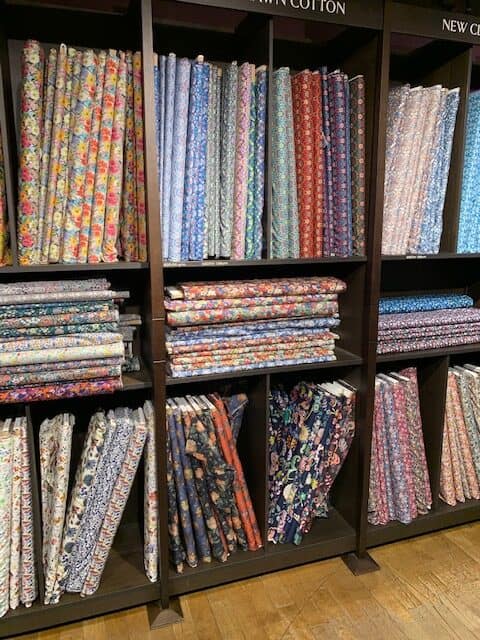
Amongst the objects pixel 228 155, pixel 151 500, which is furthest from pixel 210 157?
pixel 151 500

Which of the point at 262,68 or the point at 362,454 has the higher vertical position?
the point at 262,68

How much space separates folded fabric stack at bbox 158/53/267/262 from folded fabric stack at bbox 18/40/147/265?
0.09 meters

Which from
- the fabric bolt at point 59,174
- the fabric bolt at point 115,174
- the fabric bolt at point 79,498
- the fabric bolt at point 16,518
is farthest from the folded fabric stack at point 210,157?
the fabric bolt at point 16,518

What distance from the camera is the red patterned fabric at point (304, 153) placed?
5.51ft

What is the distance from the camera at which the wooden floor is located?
1.67 meters

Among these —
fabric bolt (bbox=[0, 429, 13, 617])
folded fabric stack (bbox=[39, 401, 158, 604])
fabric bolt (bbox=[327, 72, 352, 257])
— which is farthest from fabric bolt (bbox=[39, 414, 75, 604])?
fabric bolt (bbox=[327, 72, 352, 257])

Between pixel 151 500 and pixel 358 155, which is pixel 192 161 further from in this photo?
pixel 151 500

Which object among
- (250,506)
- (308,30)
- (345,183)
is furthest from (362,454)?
(308,30)

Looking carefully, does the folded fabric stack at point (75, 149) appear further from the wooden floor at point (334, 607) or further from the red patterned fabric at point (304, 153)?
the wooden floor at point (334, 607)

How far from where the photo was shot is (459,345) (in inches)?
81.5

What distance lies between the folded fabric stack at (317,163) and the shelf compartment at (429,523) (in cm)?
111

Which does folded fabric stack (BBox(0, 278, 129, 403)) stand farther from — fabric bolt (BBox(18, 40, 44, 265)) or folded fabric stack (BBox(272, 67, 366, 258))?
folded fabric stack (BBox(272, 67, 366, 258))

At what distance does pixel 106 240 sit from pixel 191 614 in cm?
127

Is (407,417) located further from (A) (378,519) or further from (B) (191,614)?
(B) (191,614)
